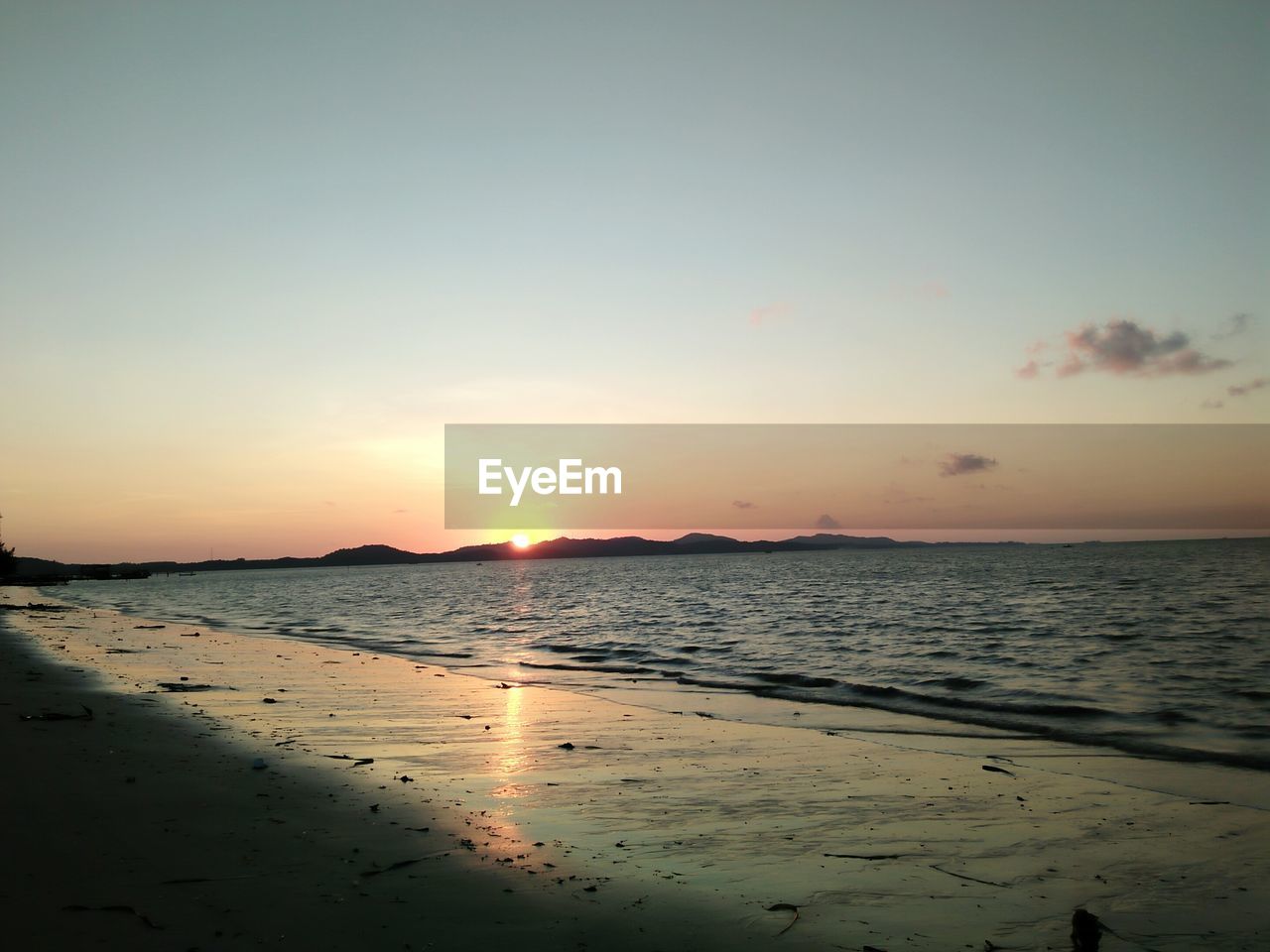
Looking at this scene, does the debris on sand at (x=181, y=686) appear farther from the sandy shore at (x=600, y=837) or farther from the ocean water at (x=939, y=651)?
the ocean water at (x=939, y=651)

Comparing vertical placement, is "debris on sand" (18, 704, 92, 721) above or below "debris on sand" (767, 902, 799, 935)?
above

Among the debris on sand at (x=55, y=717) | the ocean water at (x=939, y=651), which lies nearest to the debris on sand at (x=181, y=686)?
the debris on sand at (x=55, y=717)

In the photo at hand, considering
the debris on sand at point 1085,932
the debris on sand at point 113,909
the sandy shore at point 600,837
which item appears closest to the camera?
the debris on sand at point 1085,932

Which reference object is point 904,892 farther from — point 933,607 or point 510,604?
point 510,604

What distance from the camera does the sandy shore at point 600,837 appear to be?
679 cm

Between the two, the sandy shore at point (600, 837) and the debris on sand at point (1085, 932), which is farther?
the sandy shore at point (600, 837)

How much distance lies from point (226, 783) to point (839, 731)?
438 inches

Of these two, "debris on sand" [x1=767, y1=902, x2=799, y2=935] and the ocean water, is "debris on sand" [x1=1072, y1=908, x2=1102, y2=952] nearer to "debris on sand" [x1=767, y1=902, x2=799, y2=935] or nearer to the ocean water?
"debris on sand" [x1=767, y1=902, x2=799, y2=935]

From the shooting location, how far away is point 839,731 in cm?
1645

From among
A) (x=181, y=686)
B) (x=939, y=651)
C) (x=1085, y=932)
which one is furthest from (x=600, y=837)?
(x=939, y=651)

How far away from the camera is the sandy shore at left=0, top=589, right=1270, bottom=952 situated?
6.79m

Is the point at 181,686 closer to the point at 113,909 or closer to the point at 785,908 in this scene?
the point at 113,909

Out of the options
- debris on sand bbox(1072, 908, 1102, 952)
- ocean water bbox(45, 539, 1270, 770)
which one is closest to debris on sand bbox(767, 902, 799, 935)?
debris on sand bbox(1072, 908, 1102, 952)

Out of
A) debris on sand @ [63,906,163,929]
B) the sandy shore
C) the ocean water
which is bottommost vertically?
the ocean water
